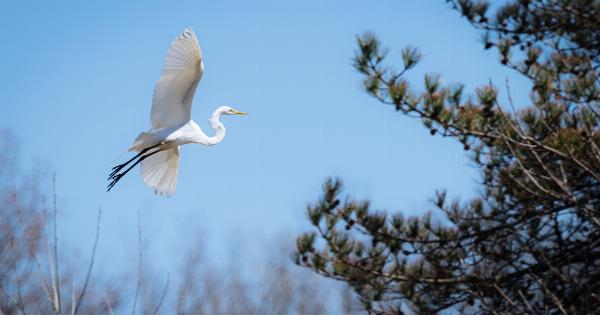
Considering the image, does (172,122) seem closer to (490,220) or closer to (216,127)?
(216,127)

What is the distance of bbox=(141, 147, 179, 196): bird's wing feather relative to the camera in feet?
20.4

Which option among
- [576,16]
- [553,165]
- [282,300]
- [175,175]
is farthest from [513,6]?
[282,300]

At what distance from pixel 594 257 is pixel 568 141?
100 centimetres

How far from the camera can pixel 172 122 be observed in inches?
224

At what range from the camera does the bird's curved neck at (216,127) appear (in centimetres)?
576

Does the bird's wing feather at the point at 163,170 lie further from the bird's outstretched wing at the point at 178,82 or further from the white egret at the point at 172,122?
the bird's outstretched wing at the point at 178,82

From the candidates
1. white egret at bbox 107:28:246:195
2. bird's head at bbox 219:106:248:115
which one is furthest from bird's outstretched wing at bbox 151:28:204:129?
bird's head at bbox 219:106:248:115

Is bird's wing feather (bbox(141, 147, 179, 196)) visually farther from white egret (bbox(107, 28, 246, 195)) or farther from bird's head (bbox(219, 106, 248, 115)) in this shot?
bird's head (bbox(219, 106, 248, 115))

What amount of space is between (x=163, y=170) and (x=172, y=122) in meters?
0.68

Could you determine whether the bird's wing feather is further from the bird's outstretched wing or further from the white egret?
the bird's outstretched wing

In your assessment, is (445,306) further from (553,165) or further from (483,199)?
(553,165)

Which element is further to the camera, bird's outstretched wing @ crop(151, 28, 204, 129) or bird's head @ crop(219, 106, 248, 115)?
bird's head @ crop(219, 106, 248, 115)

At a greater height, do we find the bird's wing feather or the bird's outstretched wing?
the bird's outstretched wing

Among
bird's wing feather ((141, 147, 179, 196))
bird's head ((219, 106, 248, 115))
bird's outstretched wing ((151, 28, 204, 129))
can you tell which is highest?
bird's head ((219, 106, 248, 115))
